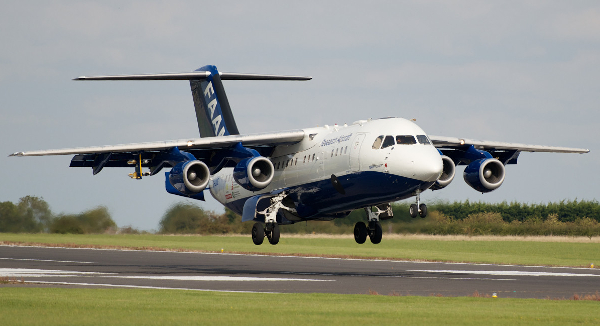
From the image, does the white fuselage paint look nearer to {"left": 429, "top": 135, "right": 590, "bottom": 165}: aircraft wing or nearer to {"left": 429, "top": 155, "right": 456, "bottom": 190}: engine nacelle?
{"left": 429, "top": 155, "right": 456, "bottom": 190}: engine nacelle

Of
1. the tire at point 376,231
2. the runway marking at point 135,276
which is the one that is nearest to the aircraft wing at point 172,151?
the runway marking at point 135,276

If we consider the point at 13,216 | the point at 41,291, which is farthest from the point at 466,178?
the point at 13,216

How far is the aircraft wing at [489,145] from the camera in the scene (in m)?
28.2

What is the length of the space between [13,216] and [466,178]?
3347 cm

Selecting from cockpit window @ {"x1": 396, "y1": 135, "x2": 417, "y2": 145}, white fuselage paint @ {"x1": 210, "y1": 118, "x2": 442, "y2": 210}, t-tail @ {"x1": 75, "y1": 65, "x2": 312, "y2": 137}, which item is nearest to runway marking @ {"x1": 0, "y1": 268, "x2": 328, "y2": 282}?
white fuselage paint @ {"x1": 210, "y1": 118, "x2": 442, "y2": 210}

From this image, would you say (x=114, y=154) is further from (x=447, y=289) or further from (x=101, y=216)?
(x=101, y=216)

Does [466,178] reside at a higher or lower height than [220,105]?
lower

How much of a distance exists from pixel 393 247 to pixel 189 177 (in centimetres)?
2685

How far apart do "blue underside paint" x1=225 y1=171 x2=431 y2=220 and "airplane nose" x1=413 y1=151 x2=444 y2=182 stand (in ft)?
1.02

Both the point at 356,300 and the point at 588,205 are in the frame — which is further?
the point at 588,205

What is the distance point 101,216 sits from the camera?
4925 centimetres

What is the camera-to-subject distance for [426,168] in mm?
22922

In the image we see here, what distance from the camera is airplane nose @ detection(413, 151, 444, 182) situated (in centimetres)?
2294

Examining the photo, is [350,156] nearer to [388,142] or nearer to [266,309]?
[388,142]
